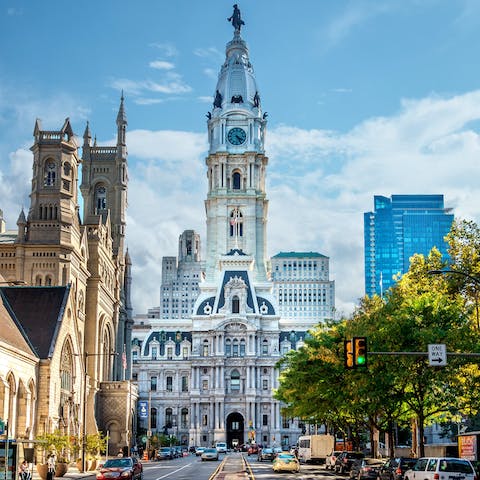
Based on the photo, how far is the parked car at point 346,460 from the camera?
6471cm

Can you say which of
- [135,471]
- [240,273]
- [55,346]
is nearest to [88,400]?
[55,346]

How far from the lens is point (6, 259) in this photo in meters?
91.1

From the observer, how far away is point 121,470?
48969mm

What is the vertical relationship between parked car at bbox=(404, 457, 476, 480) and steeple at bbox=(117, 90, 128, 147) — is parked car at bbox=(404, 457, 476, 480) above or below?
below

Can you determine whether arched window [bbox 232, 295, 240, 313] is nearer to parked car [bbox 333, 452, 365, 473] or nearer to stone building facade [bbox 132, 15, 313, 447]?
stone building facade [bbox 132, 15, 313, 447]

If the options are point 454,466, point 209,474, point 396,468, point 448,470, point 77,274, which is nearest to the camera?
point 448,470

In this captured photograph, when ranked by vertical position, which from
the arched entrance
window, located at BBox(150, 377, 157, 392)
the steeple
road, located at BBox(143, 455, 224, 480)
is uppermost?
the steeple

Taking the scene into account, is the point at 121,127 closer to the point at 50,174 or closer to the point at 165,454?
the point at 50,174

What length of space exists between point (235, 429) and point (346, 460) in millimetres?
108279

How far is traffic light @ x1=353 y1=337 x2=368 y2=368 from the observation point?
35.0 metres

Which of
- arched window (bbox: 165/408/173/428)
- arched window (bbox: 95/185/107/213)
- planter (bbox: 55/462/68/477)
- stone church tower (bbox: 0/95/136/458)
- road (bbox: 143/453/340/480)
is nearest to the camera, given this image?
road (bbox: 143/453/340/480)

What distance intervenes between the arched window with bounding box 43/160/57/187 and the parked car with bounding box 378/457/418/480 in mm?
54652

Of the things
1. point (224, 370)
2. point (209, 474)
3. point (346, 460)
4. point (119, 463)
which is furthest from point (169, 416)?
point (119, 463)

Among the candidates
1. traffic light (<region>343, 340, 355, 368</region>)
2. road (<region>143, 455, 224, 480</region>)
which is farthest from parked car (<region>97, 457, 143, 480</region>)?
traffic light (<region>343, 340, 355, 368</region>)
